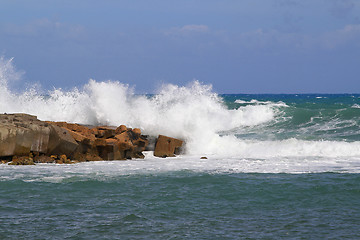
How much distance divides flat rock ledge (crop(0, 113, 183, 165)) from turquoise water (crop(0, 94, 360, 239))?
468 millimetres

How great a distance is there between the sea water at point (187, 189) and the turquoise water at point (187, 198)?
15 millimetres

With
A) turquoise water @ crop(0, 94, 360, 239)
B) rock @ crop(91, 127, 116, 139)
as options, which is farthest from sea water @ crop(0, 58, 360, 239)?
rock @ crop(91, 127, 116, 139)

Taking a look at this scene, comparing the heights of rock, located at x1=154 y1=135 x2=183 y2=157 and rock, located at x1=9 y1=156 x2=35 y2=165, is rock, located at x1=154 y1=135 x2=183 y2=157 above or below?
above

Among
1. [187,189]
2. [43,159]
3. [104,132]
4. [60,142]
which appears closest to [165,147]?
[104,132]

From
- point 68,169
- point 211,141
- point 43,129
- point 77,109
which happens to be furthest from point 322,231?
point 77,109

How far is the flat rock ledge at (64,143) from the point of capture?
1282cm

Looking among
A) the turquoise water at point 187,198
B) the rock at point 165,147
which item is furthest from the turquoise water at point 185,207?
the rock at point 165,147

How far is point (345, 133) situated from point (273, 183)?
1515 cm

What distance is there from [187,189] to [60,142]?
464cm

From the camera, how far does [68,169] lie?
40.8 ft

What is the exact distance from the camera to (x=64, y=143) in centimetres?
1362

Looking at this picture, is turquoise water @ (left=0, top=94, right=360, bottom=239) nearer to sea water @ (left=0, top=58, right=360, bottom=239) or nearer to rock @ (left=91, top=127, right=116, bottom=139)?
sea water @ (left=0, top=58, right=360, bottom=239)

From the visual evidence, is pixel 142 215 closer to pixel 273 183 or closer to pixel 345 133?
pixel 273 183

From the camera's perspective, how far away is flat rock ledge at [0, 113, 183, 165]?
12.8 metres
